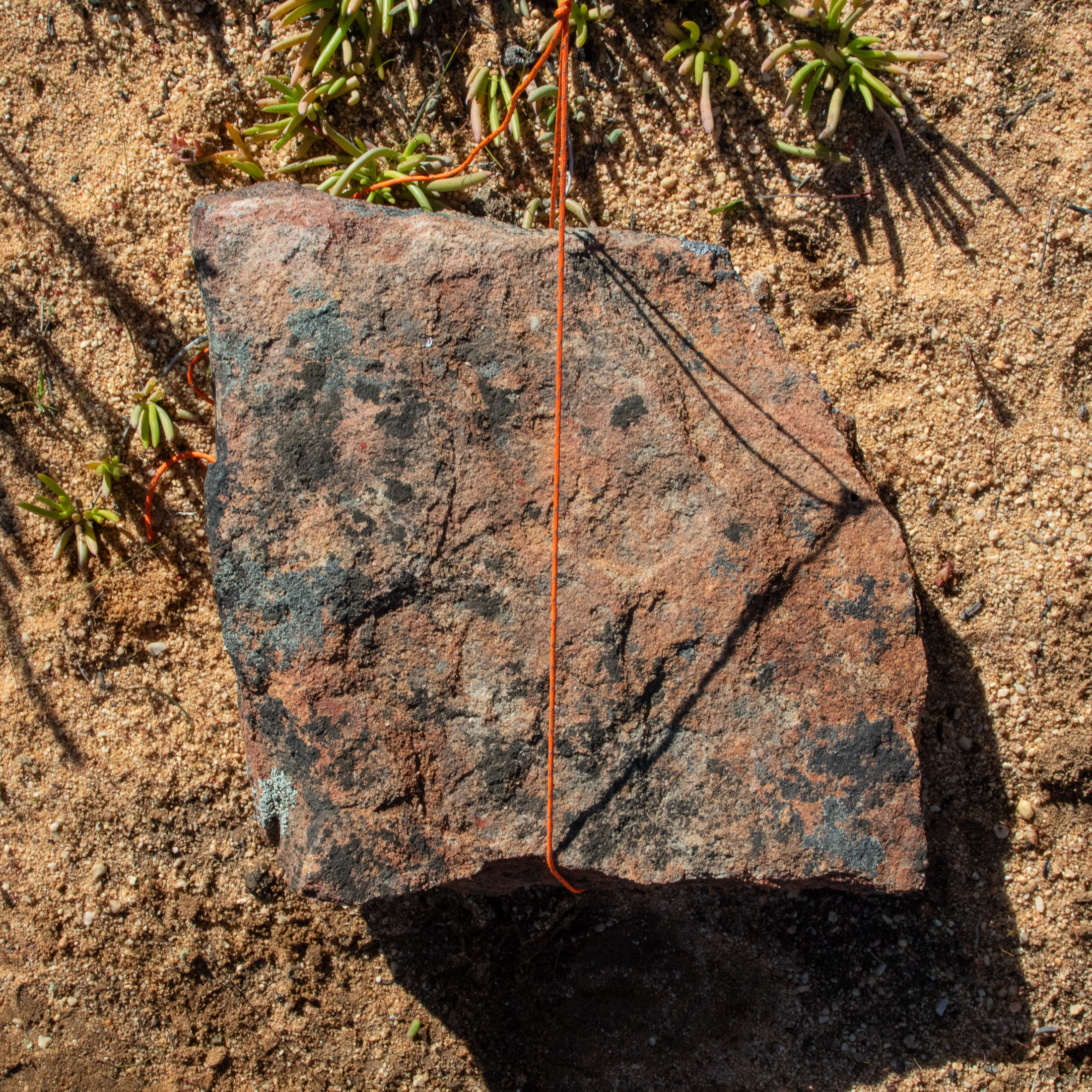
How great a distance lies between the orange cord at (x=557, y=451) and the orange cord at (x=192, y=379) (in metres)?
1.32

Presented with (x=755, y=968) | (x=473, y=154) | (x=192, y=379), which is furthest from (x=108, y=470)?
(x=755, y=968)

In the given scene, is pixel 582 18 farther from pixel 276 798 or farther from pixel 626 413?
pixel 276 798

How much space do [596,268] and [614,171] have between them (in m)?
0.81

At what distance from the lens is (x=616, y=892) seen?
8.87ft

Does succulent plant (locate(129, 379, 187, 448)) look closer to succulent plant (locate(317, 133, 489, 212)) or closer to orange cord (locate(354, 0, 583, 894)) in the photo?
succulent plant (locate(317, 133, 489, 212))

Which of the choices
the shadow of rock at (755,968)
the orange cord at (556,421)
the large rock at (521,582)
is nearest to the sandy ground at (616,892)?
the shadow of rock at (755,968)

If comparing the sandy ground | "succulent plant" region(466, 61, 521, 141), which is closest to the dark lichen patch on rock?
the sandy ground

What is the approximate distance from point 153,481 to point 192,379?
1.19 feet

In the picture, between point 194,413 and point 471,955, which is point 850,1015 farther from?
point 194,413

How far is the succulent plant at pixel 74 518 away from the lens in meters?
2.82

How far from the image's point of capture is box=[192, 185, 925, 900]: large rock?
2.03 m

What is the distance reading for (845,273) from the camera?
281 centimetres

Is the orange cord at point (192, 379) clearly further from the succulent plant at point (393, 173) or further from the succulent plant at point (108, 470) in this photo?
the succulent plant at point (393, 173)

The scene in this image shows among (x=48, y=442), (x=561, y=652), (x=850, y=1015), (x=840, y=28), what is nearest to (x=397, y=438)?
(x=561, y=652)
